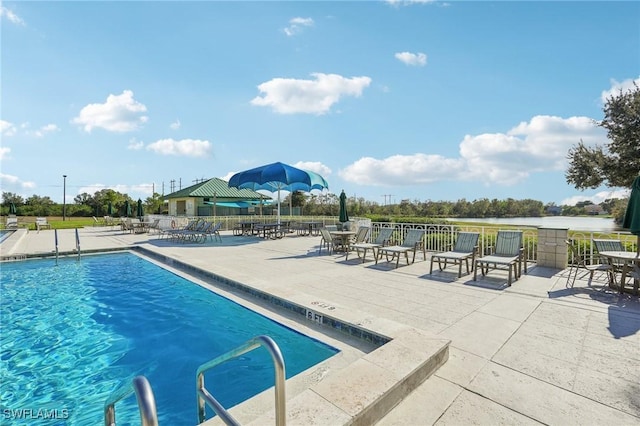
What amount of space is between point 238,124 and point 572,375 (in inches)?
594

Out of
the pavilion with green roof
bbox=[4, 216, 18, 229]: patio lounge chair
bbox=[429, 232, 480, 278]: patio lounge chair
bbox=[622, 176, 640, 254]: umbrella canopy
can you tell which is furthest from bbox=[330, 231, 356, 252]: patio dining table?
bbox=[4, 216, 18, 229]: patio lounge chair

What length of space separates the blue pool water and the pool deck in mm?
788

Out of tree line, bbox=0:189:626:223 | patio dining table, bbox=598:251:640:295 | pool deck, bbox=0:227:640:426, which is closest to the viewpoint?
pool deck, bbox=0:227:640:426

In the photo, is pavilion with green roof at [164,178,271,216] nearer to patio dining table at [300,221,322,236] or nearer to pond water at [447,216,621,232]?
patio dining table at [300,221,322,236]

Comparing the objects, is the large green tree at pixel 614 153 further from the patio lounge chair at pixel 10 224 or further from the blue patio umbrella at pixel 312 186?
the patio lounge chair at pixel 10 224

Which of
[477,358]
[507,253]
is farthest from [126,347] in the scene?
[507,253]

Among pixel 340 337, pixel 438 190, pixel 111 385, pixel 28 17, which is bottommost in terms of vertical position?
pixel 111 385

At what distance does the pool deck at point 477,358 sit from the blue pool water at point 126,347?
0.79 m

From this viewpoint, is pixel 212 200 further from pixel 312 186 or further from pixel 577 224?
pixel 577 224

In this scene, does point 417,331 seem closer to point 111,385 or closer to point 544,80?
point 111,385

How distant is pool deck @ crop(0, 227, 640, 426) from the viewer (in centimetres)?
223

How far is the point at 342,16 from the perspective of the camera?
884cm

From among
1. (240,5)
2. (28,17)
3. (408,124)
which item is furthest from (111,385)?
(408,124)

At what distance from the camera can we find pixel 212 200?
3177cm
